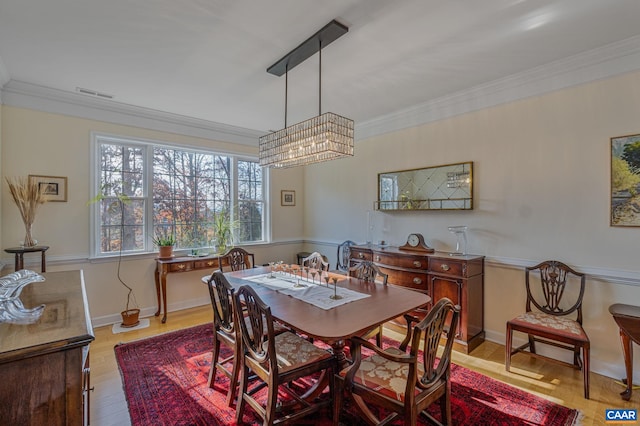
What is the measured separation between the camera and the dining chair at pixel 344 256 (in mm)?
4305

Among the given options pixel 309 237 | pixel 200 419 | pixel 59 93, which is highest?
pixel 59 93

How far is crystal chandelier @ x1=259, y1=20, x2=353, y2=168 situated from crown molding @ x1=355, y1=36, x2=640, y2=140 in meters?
1.69

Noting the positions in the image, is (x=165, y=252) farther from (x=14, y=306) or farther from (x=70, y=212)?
(x=14, y=306)

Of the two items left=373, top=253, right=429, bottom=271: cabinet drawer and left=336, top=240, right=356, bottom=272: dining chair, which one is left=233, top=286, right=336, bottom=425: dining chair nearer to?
left=373, top=253, right=429, bottom=271: cabinet drawer

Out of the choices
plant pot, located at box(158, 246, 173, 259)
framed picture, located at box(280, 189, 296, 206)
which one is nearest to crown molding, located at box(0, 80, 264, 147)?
framed picture, located at box(280, 189, 296, 206)

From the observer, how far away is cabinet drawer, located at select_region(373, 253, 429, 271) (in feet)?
11.0

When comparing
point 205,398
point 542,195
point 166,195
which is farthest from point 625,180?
point 166,195

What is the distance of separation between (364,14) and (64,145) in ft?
11.9

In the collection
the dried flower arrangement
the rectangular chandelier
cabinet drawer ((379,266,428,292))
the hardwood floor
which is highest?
the rectangular chandelier

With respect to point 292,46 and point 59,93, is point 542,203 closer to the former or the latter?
point 292,46

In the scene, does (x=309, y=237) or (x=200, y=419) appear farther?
(x=309, y=237)

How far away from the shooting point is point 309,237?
5637 mm

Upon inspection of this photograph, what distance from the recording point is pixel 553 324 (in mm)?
2496

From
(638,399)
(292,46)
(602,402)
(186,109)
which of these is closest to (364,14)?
(292,46)
